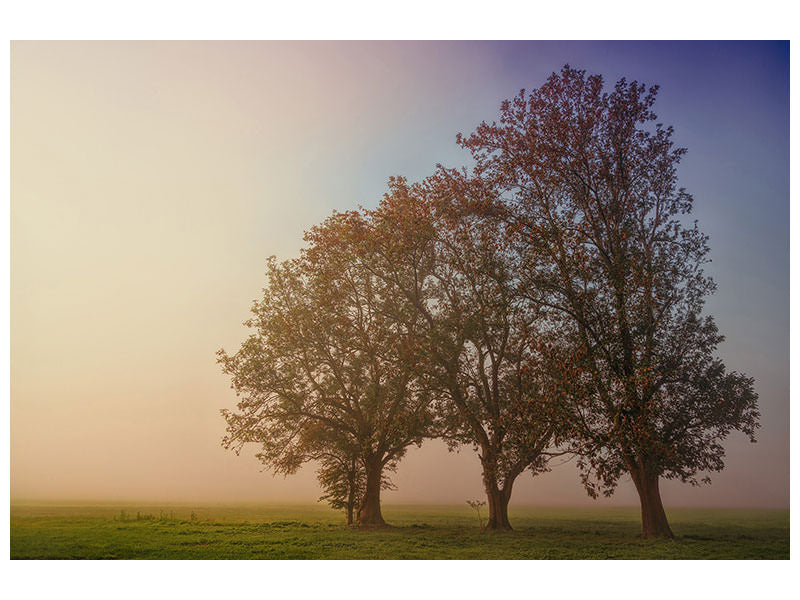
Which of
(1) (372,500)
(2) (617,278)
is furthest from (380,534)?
(2) (617,278)

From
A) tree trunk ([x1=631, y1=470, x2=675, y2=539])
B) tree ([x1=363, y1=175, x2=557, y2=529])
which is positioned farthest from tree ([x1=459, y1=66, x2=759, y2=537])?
tree ([x1=363, y1=175, x2=557, y2=529])

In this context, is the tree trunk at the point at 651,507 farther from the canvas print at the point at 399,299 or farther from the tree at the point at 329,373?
the tree at the point at 329,373

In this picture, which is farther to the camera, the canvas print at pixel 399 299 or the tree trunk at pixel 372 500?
the tree trunk at pixel 372 500

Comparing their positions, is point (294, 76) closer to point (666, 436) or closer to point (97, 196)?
point (97, 196)

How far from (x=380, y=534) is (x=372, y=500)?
565 mm

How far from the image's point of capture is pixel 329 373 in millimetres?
10312

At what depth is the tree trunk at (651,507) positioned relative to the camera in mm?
9078

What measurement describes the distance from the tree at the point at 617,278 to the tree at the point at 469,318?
367 mm

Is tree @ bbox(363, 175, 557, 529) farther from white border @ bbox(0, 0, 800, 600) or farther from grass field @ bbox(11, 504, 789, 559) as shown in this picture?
white border @ bbox(0, 0, 800, 600)

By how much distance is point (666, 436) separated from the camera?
9078mm

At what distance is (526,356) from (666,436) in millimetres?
2101

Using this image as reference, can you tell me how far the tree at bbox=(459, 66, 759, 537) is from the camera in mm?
9055
